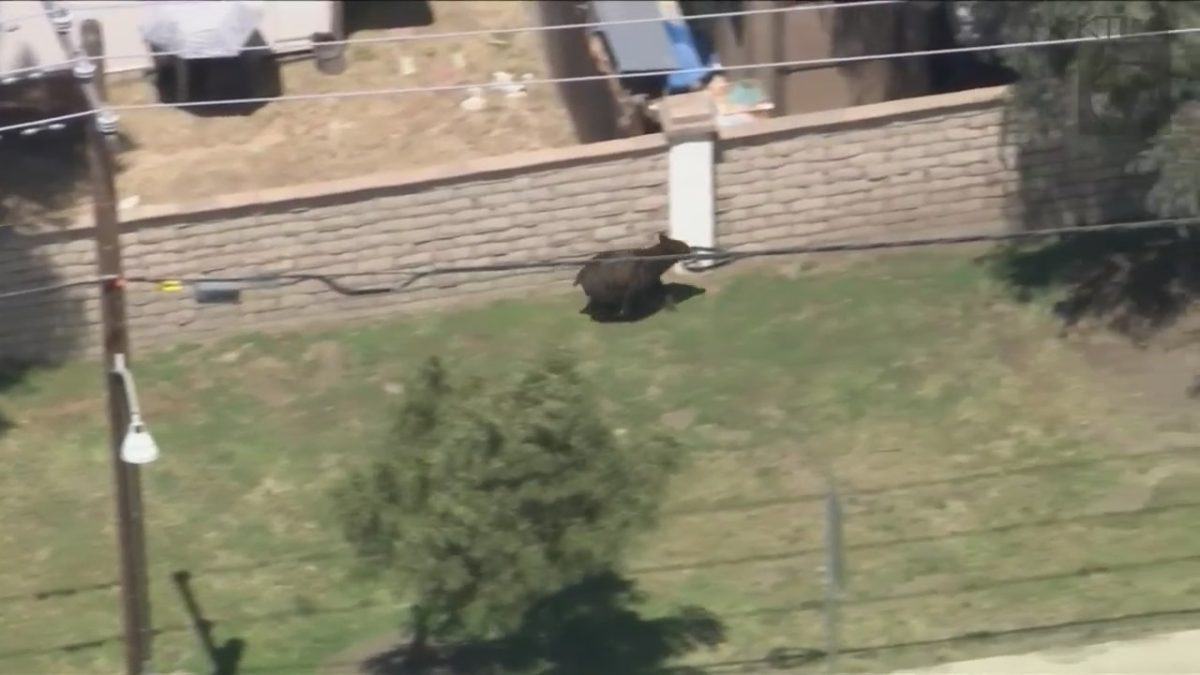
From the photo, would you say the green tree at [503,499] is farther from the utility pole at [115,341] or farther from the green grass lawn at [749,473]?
the green grass lawn at [749,473]

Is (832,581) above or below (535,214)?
below

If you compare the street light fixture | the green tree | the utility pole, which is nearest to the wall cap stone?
the green tree

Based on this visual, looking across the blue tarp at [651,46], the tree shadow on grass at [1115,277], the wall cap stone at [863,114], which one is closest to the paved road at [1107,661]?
the tree shadow on grass at [1115,277]

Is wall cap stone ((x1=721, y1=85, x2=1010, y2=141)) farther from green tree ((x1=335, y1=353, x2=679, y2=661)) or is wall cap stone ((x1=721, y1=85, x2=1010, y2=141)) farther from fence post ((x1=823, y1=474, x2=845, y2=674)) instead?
green tree ((x1=335, y1=353, x2=679, y2=661))

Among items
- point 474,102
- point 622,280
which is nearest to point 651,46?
point 474,102

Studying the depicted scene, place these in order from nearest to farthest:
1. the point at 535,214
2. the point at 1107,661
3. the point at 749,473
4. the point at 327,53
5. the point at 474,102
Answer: the point at 1107,661 → the point at 749,473 → the point at 535,214 → the point at 474,102 → the point at 327,53

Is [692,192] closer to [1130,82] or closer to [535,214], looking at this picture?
[535,214]

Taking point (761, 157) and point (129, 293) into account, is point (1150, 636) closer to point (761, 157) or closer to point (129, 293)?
point (761, 157)
